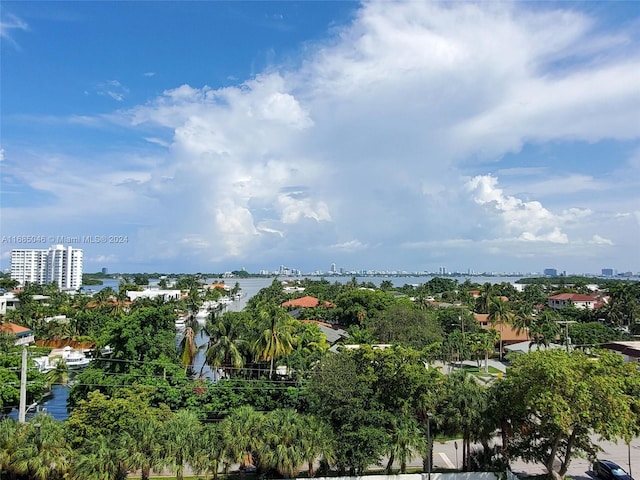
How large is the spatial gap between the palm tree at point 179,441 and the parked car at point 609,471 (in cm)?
1769

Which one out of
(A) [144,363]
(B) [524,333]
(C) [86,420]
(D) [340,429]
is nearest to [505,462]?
(D) [340,429]

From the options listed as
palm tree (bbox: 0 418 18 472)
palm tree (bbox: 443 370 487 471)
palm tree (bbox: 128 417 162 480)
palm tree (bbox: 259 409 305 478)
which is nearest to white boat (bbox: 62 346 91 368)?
palm tree (bbox: 0 418 18 472)

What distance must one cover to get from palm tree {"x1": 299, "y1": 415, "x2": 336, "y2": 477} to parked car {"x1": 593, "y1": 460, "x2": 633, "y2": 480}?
39.0 ft

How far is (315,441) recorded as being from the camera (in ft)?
66.3

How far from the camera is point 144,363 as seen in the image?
101 feet

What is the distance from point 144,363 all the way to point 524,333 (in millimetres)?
45861

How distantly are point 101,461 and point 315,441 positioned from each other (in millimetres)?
8481

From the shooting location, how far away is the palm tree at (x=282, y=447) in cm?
1941

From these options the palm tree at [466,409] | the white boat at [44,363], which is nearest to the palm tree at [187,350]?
the white boat at [44,363]

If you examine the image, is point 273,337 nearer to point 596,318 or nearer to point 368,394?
point 368,394

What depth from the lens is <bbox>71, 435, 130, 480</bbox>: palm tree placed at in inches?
718

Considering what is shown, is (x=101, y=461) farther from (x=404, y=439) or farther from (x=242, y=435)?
(x=404, y=439)

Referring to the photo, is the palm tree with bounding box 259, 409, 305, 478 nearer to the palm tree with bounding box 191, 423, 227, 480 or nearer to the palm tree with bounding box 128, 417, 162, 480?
the palm tree with bounding box 191, 423, 227, 480

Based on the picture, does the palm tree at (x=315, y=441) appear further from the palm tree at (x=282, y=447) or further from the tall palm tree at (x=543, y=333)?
the tall palm tree at (x=543, y=333)
